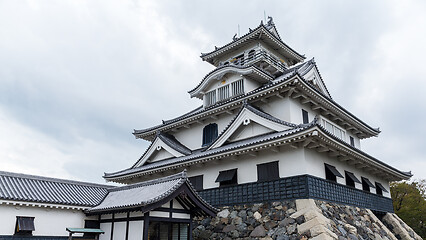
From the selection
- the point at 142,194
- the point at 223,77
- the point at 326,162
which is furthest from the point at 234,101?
the point at 142,194

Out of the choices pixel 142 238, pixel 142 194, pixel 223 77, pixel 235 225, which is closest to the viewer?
pixel 142 238

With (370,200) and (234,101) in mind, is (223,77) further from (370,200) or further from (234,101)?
(370,200)

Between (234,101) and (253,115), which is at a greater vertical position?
(234,101)

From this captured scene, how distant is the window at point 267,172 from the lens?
14.7m

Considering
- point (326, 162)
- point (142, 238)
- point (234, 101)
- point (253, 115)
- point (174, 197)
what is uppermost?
point (234, 101)

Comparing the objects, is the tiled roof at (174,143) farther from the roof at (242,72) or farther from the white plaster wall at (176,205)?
the white plaster wall at (176,205)

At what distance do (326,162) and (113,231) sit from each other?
1038 cm

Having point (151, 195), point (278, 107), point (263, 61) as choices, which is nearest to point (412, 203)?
point (263, 61)

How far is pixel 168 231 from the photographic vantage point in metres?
12.1

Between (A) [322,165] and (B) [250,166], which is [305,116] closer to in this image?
(A) [322,165]

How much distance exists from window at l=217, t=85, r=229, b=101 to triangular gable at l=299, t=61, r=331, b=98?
5007 mm

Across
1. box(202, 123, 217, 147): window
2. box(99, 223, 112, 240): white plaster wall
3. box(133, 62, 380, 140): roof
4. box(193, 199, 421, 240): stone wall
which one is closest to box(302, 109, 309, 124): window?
box(133, 62, 380, 140): roof

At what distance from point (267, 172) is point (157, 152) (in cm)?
902

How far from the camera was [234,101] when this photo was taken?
60.0ft
